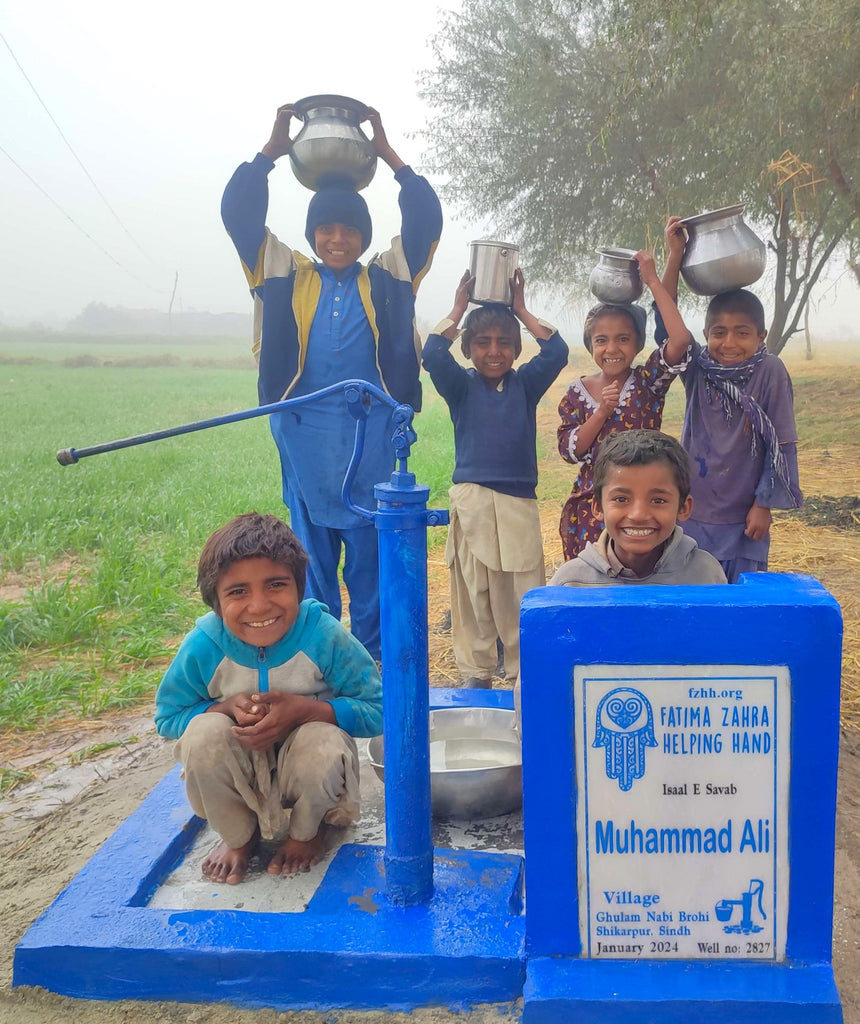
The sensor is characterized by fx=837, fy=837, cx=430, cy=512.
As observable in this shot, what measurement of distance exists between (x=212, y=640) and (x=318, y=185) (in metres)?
1.75

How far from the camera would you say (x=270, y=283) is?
2936 millimetres

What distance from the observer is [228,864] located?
2027mm

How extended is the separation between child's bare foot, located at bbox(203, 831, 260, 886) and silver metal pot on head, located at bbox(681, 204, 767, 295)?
2121mm

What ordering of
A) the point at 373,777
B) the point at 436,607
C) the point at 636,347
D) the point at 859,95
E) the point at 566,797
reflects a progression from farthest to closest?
the point at 859,95, the point at 436,607, the point at 636,347, the point at 373,777, the point at 566,797

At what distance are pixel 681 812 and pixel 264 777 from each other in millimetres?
1001

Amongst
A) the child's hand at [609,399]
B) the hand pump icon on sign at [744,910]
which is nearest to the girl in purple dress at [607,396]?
the child's hand at [609,399]

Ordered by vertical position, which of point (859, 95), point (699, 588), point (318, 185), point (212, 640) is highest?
point (859, 95)

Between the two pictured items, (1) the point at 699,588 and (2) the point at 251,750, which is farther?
(2) the point at 251,750

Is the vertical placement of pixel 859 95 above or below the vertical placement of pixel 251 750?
above

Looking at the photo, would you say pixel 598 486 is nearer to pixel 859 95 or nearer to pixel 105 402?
pixel 859 95

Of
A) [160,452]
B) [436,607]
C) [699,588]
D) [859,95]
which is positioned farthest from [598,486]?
[160,452]

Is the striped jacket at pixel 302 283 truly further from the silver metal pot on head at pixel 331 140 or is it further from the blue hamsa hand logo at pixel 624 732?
the blue hamsa hand logo at pixel 624 732

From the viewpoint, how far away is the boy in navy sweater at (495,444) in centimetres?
295

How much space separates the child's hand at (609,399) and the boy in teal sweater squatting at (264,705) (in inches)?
46.4
